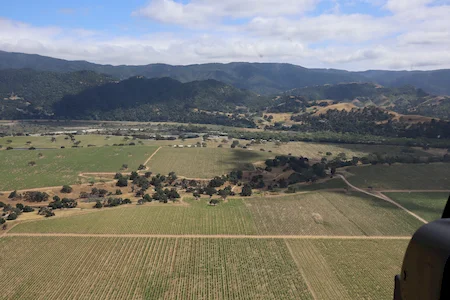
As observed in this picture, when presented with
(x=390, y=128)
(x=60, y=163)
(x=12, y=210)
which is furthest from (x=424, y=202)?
(x=390, y=128)

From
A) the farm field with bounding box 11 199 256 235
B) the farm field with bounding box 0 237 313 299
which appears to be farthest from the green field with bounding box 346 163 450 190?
the farm field with bounding box 0 237 313 299

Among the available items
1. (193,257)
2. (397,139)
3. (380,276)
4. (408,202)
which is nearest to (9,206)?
(193,257)

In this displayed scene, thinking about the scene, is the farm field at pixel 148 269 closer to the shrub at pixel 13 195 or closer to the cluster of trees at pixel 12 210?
the cluster of trees at pixel 12 210

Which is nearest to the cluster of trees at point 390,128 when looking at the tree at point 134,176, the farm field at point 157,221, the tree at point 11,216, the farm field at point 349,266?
the farm field at point 349,266

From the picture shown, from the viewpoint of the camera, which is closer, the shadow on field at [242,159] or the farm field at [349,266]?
the farm field at [349,266]

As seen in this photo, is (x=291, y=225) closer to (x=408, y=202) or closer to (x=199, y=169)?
(x=408, y=202)
